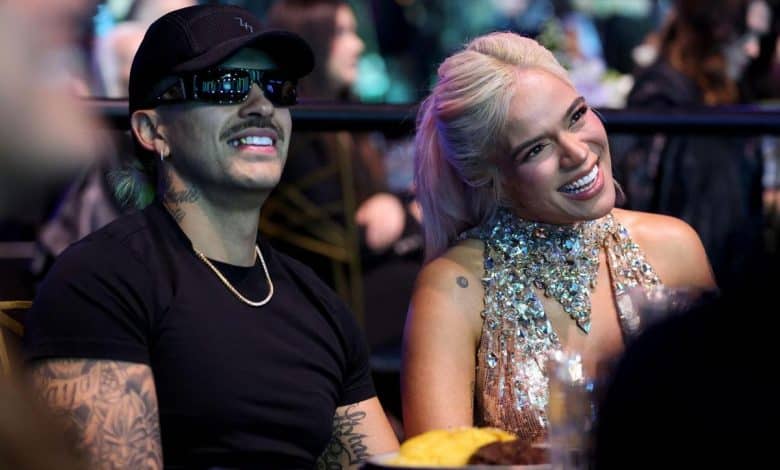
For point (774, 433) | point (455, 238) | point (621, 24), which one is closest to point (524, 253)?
point (455, 238)

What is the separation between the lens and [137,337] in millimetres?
2182

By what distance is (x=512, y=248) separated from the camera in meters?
2.95

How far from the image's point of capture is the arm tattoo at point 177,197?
2438 millimetres

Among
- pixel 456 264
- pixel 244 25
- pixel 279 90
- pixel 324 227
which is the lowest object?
pixel 456 264

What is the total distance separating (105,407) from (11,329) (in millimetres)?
426

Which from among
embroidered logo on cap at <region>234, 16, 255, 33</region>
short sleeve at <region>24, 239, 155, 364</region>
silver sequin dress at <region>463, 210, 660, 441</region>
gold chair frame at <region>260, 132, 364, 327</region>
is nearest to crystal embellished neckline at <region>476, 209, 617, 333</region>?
silver sequin dress at <region>463, 210, 660, 441</region>

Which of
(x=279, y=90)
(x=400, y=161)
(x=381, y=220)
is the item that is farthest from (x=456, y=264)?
(x=400, y=161)

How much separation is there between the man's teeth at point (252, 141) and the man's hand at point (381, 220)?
234cm

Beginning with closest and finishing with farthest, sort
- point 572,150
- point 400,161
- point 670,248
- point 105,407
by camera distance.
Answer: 1. point 105,407
2. point 572,150
3. point 670,248
4. point 400,161

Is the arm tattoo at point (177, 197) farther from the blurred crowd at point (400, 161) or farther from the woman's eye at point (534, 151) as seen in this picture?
the woman's eye at point (534, 151)

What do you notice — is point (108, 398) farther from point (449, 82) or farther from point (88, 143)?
point (449, 82)

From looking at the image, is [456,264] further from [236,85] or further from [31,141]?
[31,141]

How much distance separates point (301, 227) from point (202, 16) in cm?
226

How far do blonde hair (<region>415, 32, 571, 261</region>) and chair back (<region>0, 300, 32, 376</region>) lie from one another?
0.94 m
